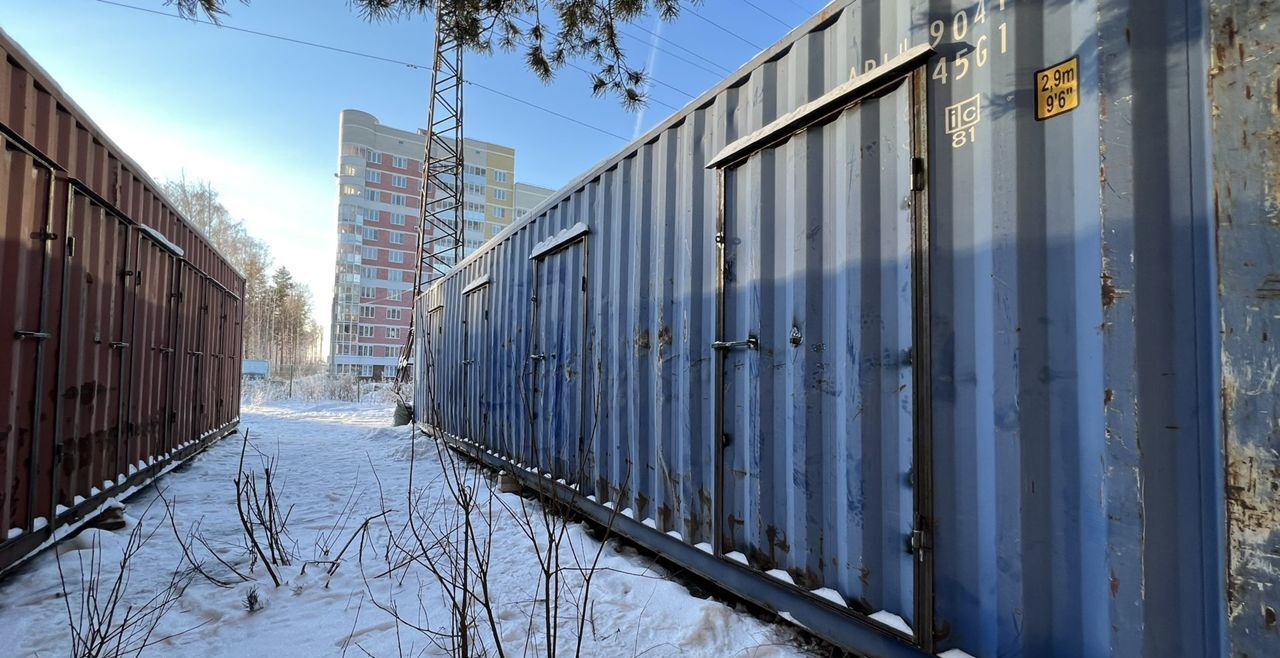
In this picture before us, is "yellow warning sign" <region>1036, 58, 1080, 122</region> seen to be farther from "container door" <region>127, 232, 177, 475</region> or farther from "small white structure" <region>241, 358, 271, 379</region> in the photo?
"small white structure" <region>241, 358, 271, 379</region>

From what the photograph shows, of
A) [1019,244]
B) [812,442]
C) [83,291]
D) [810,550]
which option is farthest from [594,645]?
[83,291]

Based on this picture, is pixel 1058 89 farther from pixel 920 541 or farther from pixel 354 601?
pixel 354 601

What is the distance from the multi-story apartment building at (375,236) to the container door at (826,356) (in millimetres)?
41680

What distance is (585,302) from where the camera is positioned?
4.41 meters

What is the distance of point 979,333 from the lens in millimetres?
1820

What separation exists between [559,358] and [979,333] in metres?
3.43

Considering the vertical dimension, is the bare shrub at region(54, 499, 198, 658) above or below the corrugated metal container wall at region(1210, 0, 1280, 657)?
below

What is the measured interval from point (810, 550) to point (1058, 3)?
2.05 metres

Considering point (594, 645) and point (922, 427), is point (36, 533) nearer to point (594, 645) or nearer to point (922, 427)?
point (594, 645)

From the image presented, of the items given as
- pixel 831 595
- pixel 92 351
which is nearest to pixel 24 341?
pixel 92 351

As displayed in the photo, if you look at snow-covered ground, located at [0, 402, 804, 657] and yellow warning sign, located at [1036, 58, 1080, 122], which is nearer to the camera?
yellow warning sign, located at [1036, 58, 1080, 122]

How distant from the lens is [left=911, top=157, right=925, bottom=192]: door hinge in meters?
2.00

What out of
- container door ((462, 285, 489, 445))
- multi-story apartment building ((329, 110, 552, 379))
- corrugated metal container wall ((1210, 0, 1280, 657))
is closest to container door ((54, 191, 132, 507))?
container door ((462, 285, 489, 445))

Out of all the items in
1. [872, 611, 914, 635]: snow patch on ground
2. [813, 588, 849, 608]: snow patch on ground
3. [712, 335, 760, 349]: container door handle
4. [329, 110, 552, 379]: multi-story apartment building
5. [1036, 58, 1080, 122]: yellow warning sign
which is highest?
[329, 110, 552, 379]: multi-story apartment building
